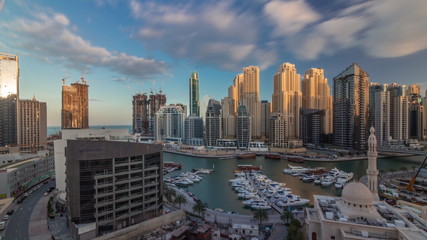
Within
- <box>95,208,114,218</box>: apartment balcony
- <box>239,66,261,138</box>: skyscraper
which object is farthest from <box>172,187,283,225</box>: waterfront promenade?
<box>239,66,261,138</box>: skyscraper

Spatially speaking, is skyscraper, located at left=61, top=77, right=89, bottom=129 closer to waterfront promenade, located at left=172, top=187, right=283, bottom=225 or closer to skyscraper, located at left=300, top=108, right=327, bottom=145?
waterfront promenade, located at left=172, top=187, right=283, bottom=225

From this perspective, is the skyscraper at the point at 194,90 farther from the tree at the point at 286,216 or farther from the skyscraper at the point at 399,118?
the tree at the point at 286,216

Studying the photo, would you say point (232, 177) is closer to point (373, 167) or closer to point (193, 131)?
point (373, 167)

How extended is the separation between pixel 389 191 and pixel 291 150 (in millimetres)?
25145

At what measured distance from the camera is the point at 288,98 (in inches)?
2281

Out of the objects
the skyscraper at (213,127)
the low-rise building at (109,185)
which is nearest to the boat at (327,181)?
the low-rise building at (109,185)

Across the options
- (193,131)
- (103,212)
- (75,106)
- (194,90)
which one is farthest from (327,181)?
(194,90)

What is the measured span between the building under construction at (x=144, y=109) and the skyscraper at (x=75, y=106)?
1947cm

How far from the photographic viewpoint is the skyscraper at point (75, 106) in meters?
54.9

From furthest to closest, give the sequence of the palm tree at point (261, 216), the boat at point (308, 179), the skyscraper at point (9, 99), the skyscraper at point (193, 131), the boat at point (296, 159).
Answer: the skyscraper at point (193, 131) → the boat at point (296, 159) → the skyscraper at point (9, 99) → the boat at point (308, 179) → the palm tree at point (261, 216)

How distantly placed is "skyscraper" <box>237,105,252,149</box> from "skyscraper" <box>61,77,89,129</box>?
38870 mm

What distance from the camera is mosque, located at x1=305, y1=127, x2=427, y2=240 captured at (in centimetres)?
785

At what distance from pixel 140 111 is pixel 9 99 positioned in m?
44.7

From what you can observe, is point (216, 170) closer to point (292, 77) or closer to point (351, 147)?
point (351, 147)
